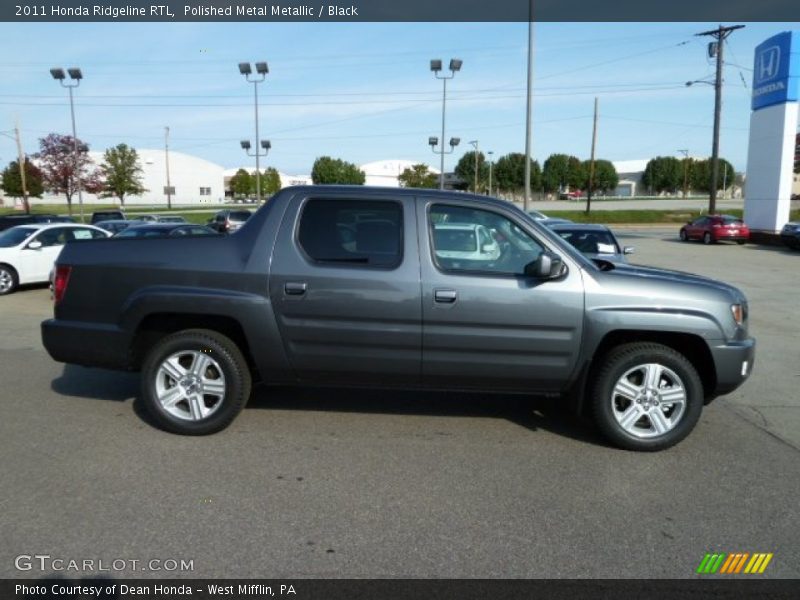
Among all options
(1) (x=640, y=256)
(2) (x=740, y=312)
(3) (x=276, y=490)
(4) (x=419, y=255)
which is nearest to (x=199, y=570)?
(3) (x=276, y=490)

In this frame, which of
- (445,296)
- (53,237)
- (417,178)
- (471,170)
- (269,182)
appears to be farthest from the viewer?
(471,170)

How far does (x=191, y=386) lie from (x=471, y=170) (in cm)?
11099

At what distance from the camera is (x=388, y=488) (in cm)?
392

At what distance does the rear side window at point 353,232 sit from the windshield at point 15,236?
37.1 ft

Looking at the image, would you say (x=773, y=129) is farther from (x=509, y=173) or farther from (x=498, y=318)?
(x=509, y=173)

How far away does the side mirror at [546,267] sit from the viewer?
434 cm

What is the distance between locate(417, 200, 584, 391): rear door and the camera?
4.46 metres

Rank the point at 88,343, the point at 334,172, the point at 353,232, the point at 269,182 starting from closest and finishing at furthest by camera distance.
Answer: the point at 353,232, the point at 88,343, the point at 334,172, the point at 269,182

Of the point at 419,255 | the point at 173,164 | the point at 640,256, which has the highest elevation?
the point at 173,164

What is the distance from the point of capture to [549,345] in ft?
14.8

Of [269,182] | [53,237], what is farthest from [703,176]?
[53,237]
